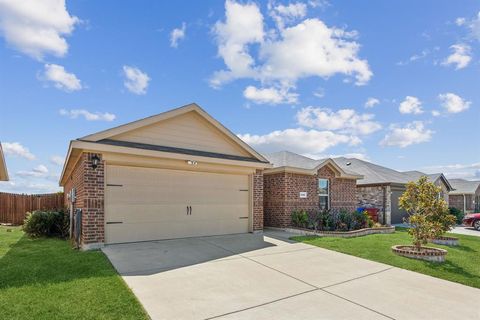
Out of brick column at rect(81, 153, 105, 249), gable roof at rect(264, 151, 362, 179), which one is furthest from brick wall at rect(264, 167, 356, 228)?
brick column at rect(81, 153, 105, 249)

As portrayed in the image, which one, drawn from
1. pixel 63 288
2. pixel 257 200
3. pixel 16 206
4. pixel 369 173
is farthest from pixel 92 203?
pixel 369 173

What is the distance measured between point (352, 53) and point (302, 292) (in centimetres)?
871

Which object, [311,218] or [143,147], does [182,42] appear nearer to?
[143,147]

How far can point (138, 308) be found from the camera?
14.1 ft

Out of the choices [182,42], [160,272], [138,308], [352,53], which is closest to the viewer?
[138,308]

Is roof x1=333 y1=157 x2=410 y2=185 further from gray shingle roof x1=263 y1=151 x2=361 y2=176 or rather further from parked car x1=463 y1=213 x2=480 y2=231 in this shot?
gray shingle roof x1=263 y1=151 x2=361 y2=176

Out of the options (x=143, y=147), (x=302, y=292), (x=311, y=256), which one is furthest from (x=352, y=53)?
(x=302, y=292)

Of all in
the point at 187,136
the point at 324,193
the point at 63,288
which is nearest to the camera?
the point at 63,288

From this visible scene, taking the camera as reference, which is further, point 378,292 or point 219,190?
point 219,190

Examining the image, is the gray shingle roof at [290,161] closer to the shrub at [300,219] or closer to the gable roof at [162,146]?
the shrub at [300,219]

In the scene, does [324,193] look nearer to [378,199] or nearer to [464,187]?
[378,199]

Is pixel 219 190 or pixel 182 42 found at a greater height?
pixel 182 42

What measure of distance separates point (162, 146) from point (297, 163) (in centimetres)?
725

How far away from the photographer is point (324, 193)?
50.3 feet
